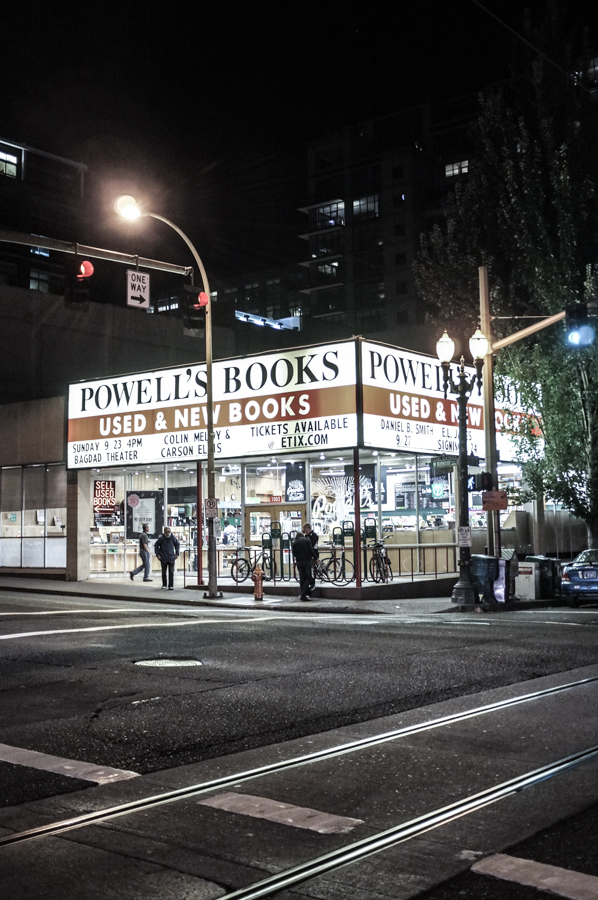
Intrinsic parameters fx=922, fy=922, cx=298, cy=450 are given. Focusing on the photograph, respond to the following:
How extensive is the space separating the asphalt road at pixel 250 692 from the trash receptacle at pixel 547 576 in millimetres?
7966

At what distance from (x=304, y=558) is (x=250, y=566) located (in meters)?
3.80

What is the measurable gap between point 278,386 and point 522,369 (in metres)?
8.68

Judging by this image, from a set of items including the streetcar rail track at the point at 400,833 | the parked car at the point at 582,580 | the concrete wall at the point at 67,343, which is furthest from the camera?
the concrete wall at the point at 67,343

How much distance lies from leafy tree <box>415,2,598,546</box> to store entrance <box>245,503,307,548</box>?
772cm

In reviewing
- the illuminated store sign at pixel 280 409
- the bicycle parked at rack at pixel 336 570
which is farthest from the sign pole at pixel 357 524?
the bicycle parked at rack at pixel 336 570

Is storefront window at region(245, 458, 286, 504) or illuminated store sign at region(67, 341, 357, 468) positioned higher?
illuminated store sign at region(67, 341, 357, 468)

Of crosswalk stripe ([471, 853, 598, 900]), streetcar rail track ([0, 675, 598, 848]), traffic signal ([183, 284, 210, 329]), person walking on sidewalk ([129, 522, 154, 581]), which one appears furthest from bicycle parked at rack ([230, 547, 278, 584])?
crosswalk stripe ([471, 853, 598, 900])

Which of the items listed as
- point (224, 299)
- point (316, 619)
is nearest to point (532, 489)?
point (316, 619)

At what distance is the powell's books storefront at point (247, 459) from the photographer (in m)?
26.2

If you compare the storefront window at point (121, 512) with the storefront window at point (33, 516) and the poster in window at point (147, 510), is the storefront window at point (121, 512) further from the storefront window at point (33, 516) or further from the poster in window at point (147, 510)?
the storefront window at point (33, 516)

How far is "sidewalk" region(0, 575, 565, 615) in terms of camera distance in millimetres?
22672

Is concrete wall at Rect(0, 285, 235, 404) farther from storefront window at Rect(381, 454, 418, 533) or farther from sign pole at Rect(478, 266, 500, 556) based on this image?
sign pole at Rect(478, 266, 500, 556)

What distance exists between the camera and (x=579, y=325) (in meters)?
19.6

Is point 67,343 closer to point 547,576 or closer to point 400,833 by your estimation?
point 547,576
